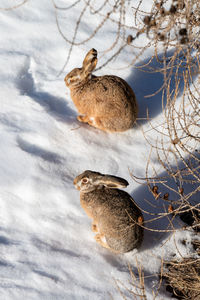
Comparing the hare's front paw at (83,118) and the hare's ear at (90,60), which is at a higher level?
the hare's ear at (90,60)

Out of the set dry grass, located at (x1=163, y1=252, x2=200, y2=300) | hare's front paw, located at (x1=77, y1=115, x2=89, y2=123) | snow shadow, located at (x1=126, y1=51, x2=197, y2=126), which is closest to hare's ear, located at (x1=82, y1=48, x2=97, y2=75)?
hare's front paw, located at (x1=77, y1=115, x2=89, y2=123)

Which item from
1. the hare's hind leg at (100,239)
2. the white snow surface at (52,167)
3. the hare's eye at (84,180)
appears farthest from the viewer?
the hare's eye at (84,180)

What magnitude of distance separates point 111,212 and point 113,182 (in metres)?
0.25

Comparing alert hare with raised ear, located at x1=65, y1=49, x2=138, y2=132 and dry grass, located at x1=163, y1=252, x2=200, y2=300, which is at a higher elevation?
alert hare with raised ear, located at x1=65, y1=49, x2=138, y2=132

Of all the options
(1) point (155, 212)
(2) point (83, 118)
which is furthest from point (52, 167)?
(1) point (155, 212)

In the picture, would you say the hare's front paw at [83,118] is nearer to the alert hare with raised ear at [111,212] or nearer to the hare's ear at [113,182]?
the alert hare with raised ear at [111,212]

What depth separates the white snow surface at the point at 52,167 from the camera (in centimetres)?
307

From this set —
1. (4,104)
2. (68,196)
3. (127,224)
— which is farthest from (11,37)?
(127,224)

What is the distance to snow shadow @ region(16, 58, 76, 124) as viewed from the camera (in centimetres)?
415

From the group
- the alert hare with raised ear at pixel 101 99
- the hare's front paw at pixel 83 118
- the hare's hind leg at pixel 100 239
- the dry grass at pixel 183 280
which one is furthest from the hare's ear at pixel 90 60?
the dry grass at pixel 183 280

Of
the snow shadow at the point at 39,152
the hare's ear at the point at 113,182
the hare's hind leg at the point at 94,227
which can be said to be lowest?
the hare's hind leg at the point at 94,227

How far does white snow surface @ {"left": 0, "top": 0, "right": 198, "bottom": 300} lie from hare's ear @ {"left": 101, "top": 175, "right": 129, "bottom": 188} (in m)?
0.46

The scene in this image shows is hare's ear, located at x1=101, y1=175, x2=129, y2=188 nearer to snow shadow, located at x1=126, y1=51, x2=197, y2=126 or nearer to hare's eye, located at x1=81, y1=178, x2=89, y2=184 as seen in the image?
hare's eye, located at x1=81, y1=178, x2=89, y2=184

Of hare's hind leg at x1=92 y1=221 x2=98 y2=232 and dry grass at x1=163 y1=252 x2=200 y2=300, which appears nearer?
dry grass at x1=163 y1=252 x2=200 y2=300
